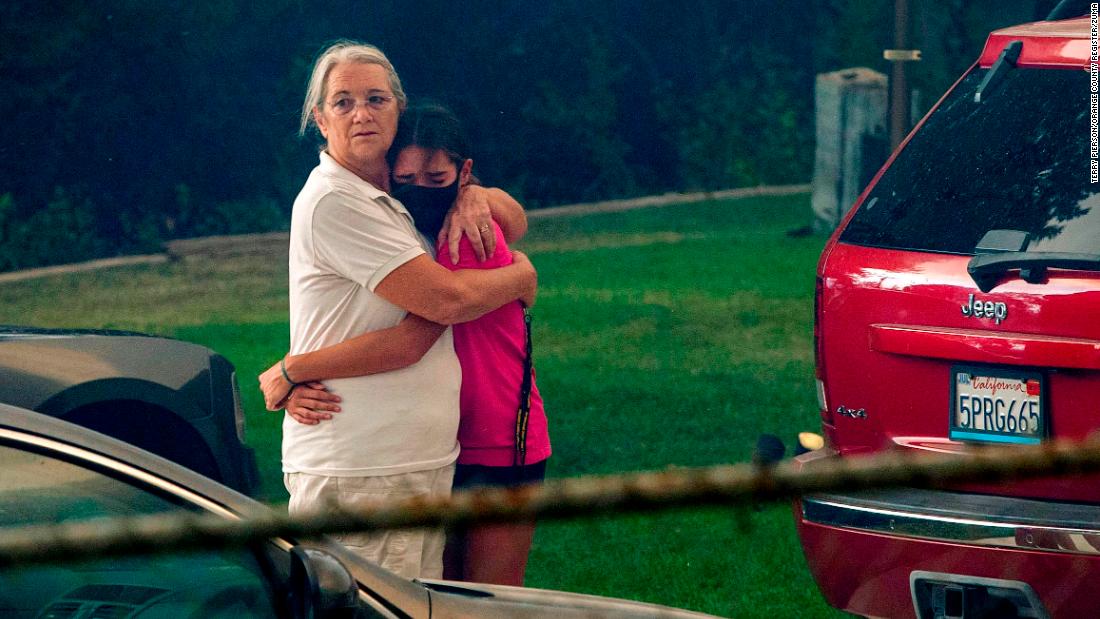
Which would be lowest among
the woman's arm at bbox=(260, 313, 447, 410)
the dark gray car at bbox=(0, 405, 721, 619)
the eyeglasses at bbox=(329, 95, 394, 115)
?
the dark gray car at bbox=(0, 405, 721, 619)

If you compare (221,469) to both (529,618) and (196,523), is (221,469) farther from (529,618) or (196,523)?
(196,523)

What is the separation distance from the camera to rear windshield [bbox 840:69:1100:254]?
370 cm

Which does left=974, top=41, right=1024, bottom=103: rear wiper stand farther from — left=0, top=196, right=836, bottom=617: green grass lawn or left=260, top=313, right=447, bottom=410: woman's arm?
left=260, top=313, right=447, bottom=410: woman's arm

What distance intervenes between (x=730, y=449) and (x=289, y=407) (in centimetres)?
351

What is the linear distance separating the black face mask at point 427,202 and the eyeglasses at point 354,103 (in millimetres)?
201

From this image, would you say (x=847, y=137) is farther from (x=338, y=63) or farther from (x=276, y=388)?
(x=276, y=388)

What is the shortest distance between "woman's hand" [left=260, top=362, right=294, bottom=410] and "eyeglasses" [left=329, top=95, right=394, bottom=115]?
0.65 meters

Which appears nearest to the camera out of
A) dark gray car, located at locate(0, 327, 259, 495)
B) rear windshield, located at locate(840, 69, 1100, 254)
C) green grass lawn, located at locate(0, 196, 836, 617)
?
rear windshield, located at locate(840, 69, 1100, 254)

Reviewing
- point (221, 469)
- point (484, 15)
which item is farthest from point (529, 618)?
point (484, 15)

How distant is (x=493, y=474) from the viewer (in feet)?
12.0

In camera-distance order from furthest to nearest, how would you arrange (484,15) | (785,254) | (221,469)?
(484,15) → (785,254) → (221,469)

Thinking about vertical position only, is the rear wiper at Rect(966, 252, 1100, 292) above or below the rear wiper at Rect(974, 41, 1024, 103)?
below

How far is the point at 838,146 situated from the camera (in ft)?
45.1

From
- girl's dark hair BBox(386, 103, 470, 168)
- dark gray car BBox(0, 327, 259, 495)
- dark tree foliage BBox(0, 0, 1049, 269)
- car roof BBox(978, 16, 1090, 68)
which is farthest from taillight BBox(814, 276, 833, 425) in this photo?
dark tree foliage BBox(0, 0, 1049, 269)
